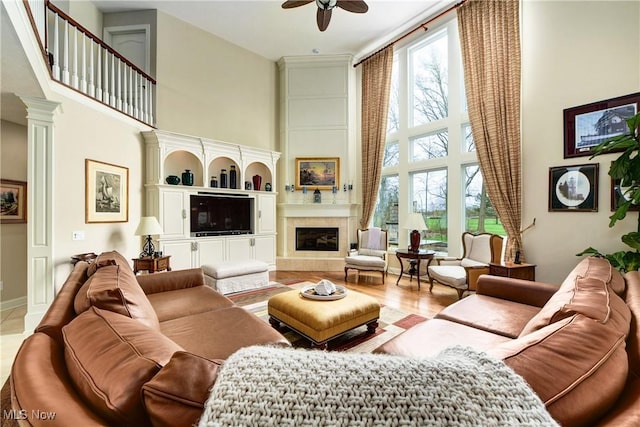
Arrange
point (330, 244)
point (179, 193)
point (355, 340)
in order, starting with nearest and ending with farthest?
point (355, 340) < point (179, 193) < point (330, 244)

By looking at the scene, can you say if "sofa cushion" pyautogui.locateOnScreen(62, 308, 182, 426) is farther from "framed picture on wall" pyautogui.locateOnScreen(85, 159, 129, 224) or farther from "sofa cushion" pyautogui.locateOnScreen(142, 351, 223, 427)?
"framed picture on wall" pyautogui.locateOnScreen(85, 159, 129, 224)

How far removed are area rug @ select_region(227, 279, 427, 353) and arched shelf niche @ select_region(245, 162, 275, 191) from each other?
8.85 ft

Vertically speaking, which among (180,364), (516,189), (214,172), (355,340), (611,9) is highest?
(611,9)

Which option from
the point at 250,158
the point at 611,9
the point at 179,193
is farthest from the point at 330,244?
the point at 611,9

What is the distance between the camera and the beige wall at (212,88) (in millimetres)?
4848

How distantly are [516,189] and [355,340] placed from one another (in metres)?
2.94

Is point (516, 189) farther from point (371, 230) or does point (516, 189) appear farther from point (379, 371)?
point (379, 371)

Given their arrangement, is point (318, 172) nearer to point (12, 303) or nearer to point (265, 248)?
point (265, 248)

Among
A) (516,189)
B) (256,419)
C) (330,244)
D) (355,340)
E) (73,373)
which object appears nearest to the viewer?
(256,419)

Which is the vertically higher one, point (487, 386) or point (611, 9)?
point (611, 9)

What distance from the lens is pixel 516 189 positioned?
11.5 ft

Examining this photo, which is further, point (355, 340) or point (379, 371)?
point (355, 340)

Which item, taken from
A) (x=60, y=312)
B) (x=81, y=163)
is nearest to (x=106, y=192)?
(x=81, y=163)

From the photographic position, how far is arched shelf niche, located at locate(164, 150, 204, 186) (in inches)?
188
